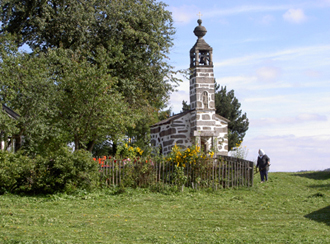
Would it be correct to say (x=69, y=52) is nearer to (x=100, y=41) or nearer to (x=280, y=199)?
(x=100, y=41)

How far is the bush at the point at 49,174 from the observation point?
48.6ft

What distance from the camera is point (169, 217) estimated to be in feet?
36.3

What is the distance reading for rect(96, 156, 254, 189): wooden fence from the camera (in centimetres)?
1641

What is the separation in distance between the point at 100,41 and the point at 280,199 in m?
15.6

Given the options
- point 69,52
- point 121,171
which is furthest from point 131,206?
point 69,52

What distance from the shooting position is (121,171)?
16.6 metres

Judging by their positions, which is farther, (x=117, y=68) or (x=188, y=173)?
(x=117, y=68)

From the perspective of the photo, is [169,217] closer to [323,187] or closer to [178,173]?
[178,173]

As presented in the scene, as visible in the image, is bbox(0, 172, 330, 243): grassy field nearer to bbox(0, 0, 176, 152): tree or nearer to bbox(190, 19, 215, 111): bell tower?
bbox(190, 19, 215, 111): bell tower

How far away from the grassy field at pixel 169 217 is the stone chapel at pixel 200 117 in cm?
Result: 583

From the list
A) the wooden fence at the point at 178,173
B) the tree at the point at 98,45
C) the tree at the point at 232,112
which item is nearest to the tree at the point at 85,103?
the tree at the point at 98,45

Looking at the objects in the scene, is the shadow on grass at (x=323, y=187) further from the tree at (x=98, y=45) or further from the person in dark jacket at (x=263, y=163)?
the tree at (x=98, y=45)

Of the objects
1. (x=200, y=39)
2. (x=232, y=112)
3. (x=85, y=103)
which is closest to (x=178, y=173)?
(x=85, y=103)

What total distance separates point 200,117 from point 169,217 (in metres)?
11.9
